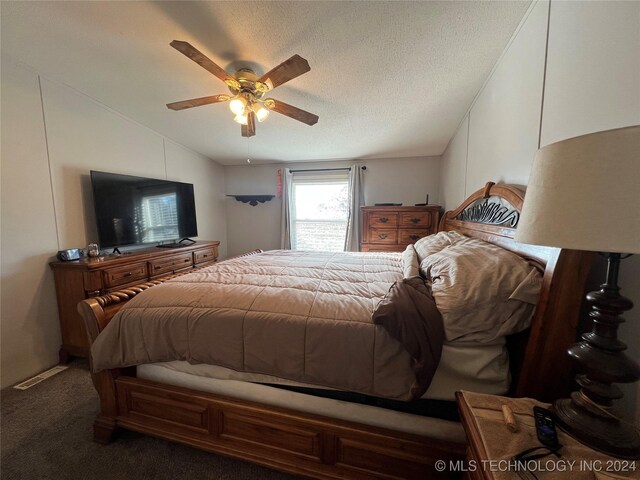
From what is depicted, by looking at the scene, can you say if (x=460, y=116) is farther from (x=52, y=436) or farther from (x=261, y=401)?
(x=52, y=436)

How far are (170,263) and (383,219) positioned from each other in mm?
2856

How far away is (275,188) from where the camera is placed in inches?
170

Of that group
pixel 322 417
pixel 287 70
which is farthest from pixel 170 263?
pixel 322 417

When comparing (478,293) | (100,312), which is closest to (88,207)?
(100,312)

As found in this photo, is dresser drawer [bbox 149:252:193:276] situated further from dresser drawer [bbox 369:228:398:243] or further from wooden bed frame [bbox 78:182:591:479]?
dresser drawer [bbox 369:228:398:243]

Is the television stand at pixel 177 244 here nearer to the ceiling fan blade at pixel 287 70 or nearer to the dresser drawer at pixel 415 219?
the ceiling fan blade at pixel 287 70

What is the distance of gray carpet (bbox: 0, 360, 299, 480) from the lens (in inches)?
46.7

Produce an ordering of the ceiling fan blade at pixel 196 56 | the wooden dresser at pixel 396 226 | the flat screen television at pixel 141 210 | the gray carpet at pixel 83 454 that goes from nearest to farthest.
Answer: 1. the gray carpet at pixel 83 454
2. the ceiling fan blade at pixel 196 56
3. the flat screen television at pixel 141 210
4. the wooden dresser at pixel 396 226

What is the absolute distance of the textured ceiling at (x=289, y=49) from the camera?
1.40m

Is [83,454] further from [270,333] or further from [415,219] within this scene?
[415,219]

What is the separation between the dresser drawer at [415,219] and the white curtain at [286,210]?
1.95 metres

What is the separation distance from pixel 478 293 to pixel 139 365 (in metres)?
1.77

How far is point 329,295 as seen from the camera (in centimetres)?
122

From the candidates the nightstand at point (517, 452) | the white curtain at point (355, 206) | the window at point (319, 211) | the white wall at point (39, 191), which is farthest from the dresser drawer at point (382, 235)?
the white wall at point (39, 191)
